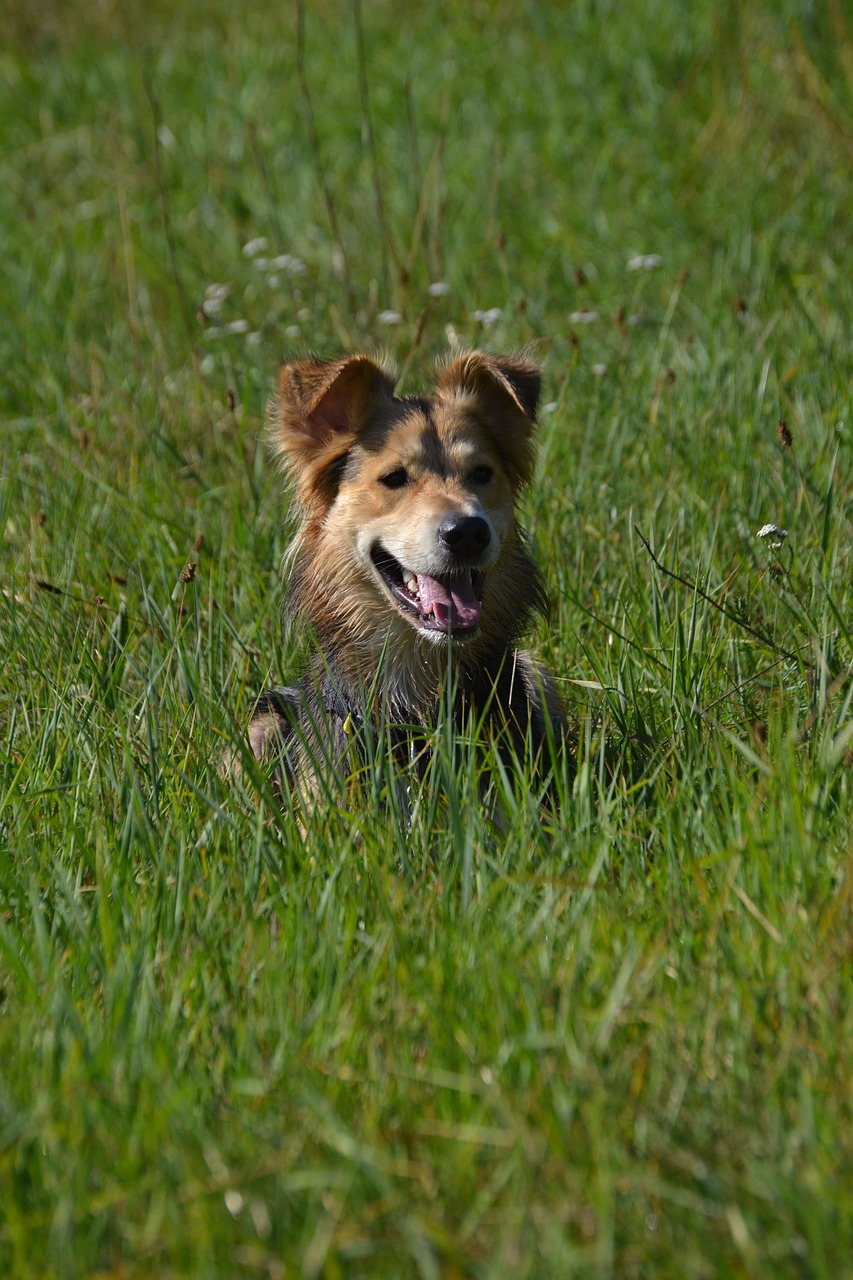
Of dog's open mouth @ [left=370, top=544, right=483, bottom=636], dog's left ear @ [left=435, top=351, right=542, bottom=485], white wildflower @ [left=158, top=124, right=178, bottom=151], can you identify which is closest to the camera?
dog's open mouth @ [left=370, top=544, right=483, bottom=636]

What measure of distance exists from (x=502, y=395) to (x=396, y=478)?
0.51 m

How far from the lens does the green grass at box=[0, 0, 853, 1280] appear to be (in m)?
2.04

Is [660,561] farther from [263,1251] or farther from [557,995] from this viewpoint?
[263,1251]

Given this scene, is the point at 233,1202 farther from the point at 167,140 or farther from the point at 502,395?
the point at 167,140

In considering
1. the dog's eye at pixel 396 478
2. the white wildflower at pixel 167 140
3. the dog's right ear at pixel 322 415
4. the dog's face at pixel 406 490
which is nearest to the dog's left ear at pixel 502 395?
the dog's face at pixel 406 490

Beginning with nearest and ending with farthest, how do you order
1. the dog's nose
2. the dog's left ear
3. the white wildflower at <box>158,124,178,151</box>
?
the dog's nose → the dog's left ear → the white wildflower at <box>158,124,178,151</box>

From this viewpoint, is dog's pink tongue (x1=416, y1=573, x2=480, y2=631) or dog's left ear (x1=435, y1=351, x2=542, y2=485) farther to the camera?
dog's left ear (x1=435, y1=351, x2=542, y2=485)

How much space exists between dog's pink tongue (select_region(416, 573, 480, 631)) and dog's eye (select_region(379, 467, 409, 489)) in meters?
0.29

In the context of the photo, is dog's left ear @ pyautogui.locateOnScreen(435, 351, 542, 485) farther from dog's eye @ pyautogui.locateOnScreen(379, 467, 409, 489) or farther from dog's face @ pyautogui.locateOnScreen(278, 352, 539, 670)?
dog's eye @ pyautogui.locateOnScreen(379, 467, 409, 489)

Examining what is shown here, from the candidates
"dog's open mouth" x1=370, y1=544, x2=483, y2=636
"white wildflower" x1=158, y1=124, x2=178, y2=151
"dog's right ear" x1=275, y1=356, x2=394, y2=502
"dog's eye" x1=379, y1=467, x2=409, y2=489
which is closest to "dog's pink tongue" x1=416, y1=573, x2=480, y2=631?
"dog's open mouth" x1=370, y1=544, x2=483, y2=636

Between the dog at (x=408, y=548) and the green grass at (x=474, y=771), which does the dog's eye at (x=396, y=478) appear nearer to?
the dog at (x=408, y=548)

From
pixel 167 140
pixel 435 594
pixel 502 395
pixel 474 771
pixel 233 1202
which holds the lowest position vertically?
pixel 167 140

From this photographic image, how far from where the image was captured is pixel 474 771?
319cm

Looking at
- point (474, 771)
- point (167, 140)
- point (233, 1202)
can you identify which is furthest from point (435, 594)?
point (167, 140)
